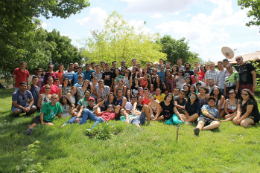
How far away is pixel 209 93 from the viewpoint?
27.2 feet

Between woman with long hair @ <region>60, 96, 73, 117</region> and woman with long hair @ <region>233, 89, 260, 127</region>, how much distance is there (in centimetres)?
680

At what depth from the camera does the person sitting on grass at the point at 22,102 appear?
7875 millimetres

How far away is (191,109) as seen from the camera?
7.52 metres

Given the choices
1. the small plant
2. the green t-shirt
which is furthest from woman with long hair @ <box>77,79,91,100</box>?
the small plant

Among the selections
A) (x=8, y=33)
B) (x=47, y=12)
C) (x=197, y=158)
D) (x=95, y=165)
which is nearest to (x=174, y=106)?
(x=197, y=158)

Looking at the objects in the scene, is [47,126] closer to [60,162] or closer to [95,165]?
[60,162]

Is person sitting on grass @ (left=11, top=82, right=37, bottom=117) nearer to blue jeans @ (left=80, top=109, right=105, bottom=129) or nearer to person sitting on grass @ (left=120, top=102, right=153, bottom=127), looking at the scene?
blue jeans @ (left=80, top=109, right=105, bottom=129)

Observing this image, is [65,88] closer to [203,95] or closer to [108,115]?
[108,115]

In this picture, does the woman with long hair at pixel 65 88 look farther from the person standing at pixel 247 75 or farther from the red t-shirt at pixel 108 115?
the person standing at pixel 247 75

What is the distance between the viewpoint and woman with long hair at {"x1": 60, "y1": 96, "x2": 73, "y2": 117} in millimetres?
7688

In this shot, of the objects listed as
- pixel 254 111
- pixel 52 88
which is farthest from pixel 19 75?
pixel 254 111

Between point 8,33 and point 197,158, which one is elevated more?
point 8,33

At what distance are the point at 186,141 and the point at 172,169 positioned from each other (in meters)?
1.46

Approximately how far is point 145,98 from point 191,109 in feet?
6.97
